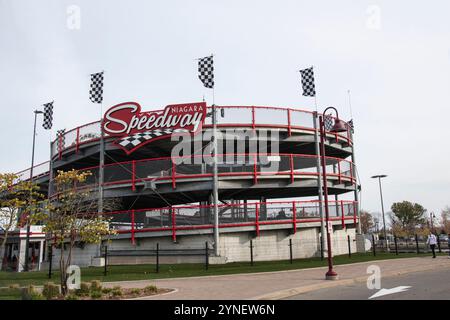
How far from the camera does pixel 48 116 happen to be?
32.7 metres

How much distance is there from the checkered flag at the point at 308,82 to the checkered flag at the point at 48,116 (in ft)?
66.8

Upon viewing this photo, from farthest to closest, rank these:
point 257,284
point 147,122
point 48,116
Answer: point 48,116, point 147,122, point 257,284

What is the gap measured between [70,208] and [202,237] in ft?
36.8

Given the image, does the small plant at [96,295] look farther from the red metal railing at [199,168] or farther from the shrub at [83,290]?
the red metal railing at [199,168]

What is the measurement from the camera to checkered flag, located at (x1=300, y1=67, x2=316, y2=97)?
27.8 m

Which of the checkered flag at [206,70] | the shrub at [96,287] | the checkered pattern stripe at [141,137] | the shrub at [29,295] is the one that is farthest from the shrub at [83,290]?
the checkered flag at [206,70]

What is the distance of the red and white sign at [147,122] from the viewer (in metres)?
24.8

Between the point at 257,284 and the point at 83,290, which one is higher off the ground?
the point at 83,290

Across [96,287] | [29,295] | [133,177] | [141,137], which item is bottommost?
[96,287]

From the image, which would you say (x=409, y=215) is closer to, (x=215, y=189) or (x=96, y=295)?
(x=215, y=189)

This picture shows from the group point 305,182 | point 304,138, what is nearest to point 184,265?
point 305,182

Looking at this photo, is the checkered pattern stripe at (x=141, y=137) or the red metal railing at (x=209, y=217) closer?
the red metal railing at (x=209, y=217)

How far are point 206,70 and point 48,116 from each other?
15.3 metres

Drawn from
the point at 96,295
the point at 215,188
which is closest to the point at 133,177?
the point at 215,188
